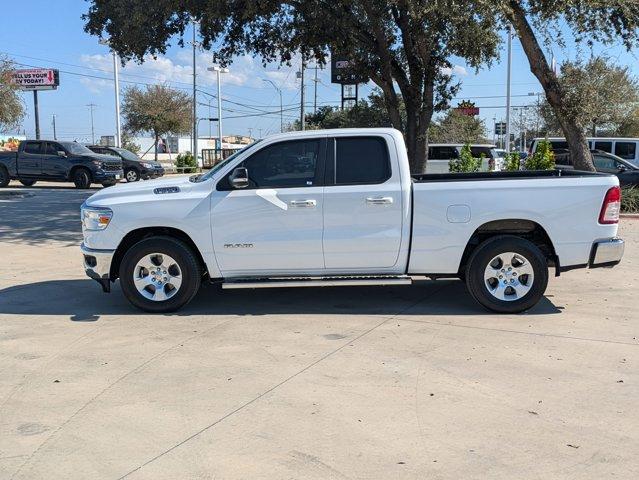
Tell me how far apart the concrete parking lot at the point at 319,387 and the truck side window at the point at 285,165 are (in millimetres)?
1447

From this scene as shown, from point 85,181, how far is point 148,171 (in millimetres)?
4969

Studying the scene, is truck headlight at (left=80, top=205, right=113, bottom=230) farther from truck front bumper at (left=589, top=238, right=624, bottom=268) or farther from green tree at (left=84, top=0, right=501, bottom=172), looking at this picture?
green tree at (left=84, top=0, right=501, bottom=172)

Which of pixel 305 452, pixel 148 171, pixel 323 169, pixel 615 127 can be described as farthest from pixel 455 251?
pixel 615 127

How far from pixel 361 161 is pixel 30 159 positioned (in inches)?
848

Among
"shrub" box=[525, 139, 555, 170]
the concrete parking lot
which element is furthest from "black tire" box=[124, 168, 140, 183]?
the concrete parking lot

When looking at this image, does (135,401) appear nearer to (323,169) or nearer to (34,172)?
(323,169)

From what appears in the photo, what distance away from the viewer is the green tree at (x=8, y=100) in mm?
31094

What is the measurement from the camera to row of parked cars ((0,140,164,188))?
23906 mm

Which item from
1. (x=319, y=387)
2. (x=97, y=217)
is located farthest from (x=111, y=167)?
(x=319, y=387)

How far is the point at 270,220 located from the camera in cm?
654

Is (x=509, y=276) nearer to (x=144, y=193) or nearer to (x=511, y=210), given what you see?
(x=511, y=210)

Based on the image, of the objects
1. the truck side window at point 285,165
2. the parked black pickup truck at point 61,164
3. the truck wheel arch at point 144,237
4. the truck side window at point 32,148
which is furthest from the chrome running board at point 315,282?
the truck side window at point 32,148

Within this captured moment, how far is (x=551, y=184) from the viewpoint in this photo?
6.48 metres

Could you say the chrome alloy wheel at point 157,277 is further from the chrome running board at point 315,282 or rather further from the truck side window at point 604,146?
the truck side window at point 604,146
